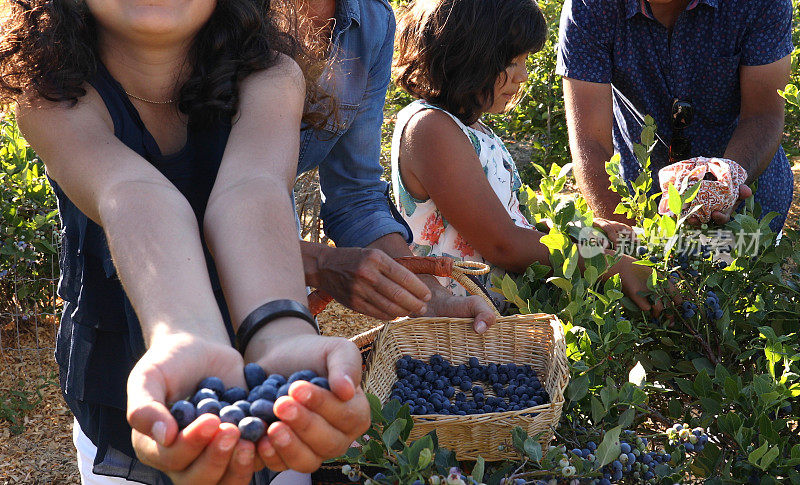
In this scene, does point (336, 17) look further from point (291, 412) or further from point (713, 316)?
point (291, 412)

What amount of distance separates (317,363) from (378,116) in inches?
48.1

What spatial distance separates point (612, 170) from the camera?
1988 millimetres

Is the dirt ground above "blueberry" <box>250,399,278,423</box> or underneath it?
underneath

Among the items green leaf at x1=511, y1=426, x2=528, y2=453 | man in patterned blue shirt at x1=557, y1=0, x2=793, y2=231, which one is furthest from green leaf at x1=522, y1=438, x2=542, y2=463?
man in patterned blue shirt at x1=557, y1=0, x2=793, y2=231

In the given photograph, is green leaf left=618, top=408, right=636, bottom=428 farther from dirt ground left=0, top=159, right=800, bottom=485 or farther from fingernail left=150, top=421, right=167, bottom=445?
dirt ground left=0, top=159, right=800, bottom=485

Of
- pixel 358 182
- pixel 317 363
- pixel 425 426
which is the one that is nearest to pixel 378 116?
pixel 358 182

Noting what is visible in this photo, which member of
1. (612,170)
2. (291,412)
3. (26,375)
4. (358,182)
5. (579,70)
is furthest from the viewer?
(26,375)

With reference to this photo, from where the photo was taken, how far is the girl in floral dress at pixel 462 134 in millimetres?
2520

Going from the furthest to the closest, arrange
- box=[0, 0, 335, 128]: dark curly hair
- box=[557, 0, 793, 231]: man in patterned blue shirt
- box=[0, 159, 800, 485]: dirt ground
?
box=[0, 159, 800, 485]: dirt ground < box=[557, 0, 793, 231]: man in patterned blue shirt < box=[0, 0, 335, 128]: dark curly hair

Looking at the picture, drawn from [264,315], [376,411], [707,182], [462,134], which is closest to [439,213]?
[462,134]

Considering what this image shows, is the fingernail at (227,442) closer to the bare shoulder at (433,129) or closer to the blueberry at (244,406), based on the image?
the blueberry at (244,406)

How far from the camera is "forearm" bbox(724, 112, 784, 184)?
105 inches

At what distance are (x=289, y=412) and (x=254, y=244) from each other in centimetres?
34

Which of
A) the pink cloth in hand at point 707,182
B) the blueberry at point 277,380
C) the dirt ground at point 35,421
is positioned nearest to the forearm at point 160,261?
the blueberry at point 277,380
